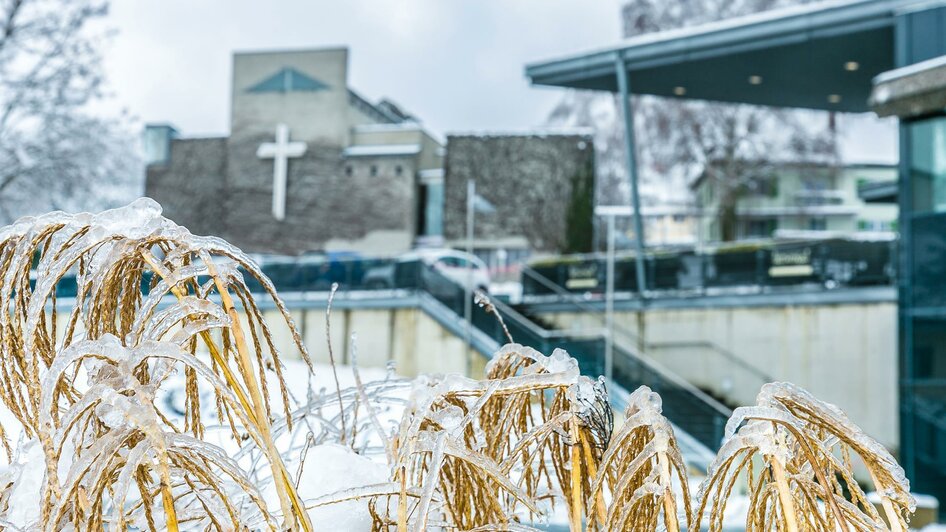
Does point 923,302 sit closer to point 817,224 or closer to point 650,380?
point 650,380

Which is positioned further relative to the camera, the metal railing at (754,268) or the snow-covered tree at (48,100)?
the snow-covered tree at (48,100)

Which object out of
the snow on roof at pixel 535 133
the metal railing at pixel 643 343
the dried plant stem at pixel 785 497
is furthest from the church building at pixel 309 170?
the dried plant stem at pixel 785 497

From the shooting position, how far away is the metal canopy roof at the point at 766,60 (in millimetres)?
14664

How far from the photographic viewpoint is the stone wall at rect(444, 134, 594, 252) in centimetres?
3331

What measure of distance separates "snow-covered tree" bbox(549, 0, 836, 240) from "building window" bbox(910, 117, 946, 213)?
17889 millimetres

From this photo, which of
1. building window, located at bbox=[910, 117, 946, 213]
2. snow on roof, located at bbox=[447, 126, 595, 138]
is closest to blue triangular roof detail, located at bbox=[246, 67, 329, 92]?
snow on roof, located at bbox=[447, 126, 595, 138]

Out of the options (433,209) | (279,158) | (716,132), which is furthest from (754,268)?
(279,158)

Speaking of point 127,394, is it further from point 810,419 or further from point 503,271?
point 503,271

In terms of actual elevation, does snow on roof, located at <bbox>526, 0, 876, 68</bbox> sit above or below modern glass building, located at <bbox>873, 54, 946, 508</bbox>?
above

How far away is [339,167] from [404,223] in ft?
11.1

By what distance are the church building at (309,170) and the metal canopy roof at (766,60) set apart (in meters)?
17.3

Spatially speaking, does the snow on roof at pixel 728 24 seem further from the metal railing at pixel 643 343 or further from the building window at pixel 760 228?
the building window at pixel 760 228

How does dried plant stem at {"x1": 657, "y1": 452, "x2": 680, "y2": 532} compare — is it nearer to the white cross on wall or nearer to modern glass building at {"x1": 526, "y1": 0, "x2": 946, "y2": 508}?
modern glass building at {"x1": 526, "y1": 0, "x2": 946, "y2": 508}

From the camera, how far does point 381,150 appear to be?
35875mm
